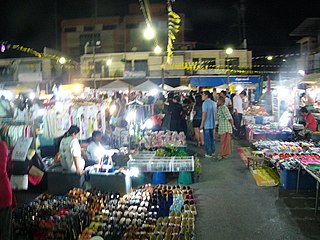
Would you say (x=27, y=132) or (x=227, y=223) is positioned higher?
(x=27, y=132)

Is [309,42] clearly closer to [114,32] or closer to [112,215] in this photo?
[114,32]

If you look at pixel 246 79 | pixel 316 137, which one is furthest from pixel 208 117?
pixel 246 79

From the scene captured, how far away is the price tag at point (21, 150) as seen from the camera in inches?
234

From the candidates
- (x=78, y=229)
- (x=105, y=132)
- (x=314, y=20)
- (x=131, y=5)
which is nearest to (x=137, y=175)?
(x=78, y=229)

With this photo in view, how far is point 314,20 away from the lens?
23531 millimetres

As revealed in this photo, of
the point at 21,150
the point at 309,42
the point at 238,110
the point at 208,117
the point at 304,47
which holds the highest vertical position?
the point at 309,42

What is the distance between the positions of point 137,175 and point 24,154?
2.31m

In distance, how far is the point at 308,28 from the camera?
84.0ft

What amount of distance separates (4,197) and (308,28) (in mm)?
27203

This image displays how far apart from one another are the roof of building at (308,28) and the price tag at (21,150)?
23216mm

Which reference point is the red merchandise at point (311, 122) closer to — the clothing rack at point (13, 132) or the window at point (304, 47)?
the clothing rack at point (13, 132)

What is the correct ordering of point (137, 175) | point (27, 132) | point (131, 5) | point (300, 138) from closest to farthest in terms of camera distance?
point (137, 175) → point (27, 132) → point (300, 138) → point (131, 5)

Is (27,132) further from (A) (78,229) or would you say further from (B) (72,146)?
(A) (78,229)

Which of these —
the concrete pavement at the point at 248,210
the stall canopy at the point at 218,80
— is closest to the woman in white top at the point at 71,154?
the concrete pavement at the point at 248,210
